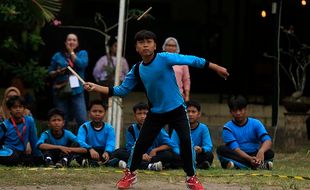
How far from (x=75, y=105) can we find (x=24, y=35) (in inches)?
66.6

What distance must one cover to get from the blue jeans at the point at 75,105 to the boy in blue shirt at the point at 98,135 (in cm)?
180

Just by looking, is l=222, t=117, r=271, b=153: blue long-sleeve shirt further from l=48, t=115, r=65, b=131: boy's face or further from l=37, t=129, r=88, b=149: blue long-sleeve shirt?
l=48, t=115, r=65, b=131: boy's face

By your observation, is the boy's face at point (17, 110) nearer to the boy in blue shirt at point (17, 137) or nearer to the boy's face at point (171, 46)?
the boy in blue shirt at point (17, 137)

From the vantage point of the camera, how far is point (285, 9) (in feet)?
56.4

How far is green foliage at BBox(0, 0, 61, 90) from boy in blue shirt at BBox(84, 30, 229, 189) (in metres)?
4.02

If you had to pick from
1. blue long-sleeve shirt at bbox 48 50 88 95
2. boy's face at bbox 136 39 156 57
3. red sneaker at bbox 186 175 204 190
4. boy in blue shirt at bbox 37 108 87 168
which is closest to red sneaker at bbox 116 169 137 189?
red sneaker at bbox 186 175 204 190

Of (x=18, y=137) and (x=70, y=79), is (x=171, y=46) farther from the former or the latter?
(x=18, y=137)

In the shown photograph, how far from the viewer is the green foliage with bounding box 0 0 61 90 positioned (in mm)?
11702

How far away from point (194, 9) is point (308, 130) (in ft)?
17.9

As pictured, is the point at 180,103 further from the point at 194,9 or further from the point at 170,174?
the point at 194,9

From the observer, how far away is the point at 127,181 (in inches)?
307

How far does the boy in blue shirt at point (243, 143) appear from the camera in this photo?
10031mm

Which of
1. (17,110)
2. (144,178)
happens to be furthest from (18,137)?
(144,178)

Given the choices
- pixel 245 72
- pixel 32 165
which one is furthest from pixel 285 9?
pixel 32 165
